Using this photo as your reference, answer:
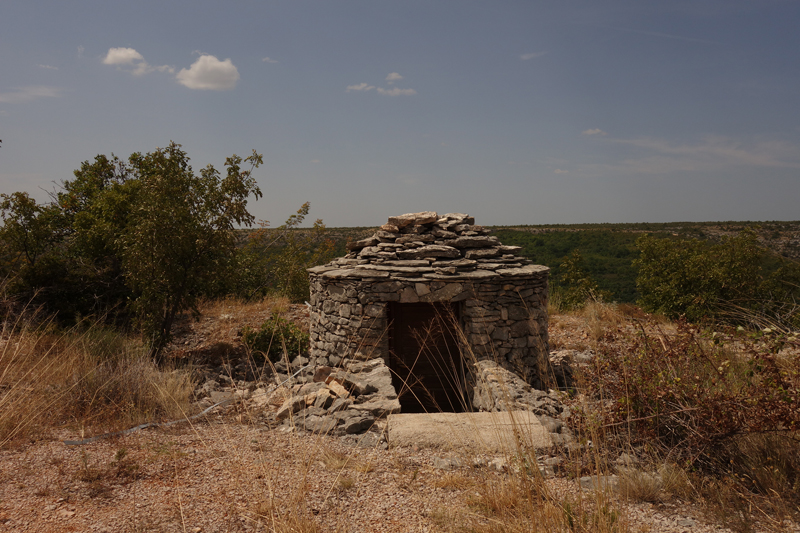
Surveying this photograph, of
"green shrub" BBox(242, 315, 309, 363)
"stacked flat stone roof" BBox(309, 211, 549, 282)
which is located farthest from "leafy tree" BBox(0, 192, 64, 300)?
"stacked flat stone roof" BBox(309, 211, 549, 282)

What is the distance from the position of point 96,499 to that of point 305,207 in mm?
14457

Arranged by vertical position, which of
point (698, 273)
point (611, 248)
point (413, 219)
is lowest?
point (698, 273)

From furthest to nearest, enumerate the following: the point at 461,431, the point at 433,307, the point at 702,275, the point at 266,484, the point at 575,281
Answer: the point at 575,281 < the point at 702,275 < the point at 433,307 < the point at 461,431 < the point at 266,484

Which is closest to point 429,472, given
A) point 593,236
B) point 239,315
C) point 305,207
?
point 239,315

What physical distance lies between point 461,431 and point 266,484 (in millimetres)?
1791

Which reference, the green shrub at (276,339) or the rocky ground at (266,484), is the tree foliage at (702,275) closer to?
the green shrub at (276,339)

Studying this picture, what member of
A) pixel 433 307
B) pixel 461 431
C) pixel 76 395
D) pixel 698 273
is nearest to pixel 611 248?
pixel 698 273

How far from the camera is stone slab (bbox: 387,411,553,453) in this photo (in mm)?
3693

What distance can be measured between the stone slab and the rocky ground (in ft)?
0.36

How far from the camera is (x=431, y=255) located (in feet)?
21.8

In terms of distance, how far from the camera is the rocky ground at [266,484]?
273 cm

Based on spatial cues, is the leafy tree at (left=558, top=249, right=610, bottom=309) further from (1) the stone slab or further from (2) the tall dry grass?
(2) the tall dry grass

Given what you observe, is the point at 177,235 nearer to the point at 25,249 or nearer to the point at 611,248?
the point at 25,249

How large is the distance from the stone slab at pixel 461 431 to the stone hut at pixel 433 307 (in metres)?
1.61
